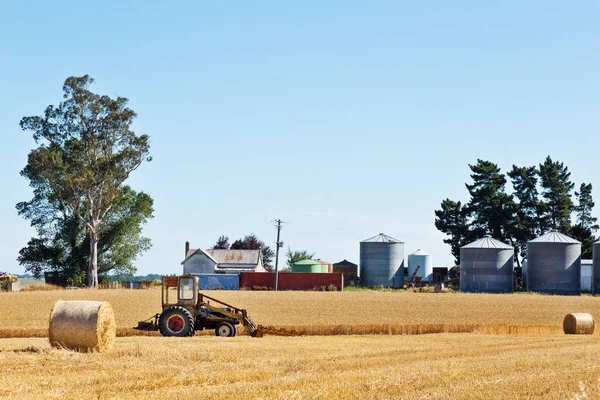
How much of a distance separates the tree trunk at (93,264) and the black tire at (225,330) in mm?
43522

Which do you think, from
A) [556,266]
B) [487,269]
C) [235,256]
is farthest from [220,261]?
[556,266]

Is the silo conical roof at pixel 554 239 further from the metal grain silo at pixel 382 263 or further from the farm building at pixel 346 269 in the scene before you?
the farm building at pixel 346 269

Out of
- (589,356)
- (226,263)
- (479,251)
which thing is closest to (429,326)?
(589,356)

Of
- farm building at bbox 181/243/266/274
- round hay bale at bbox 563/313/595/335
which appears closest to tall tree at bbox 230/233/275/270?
farm building at bbox 181/243/266/274

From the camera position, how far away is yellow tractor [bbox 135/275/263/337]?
25688 millimetres

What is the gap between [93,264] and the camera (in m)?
68.0

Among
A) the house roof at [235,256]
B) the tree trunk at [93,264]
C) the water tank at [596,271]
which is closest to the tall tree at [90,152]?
Answer: the tree trunk at [93,264]

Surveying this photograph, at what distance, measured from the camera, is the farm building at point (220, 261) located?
83375mm

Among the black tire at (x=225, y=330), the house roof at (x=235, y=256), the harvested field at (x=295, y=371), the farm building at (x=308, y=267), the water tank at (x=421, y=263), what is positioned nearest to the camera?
the harvested field at (x=295, y=371)

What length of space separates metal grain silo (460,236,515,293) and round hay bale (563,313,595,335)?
34.8m

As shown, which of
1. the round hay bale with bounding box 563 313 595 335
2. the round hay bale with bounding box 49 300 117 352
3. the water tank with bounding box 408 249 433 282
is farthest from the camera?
the water tank with bounding box 408 249 433 282

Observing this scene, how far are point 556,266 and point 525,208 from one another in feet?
57.7

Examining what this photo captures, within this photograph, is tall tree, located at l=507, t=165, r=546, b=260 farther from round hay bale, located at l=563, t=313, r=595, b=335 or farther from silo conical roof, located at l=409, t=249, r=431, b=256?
round hay bale, located at l=563, t=313, r=595, b=335

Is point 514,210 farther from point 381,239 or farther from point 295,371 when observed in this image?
point 295,371
